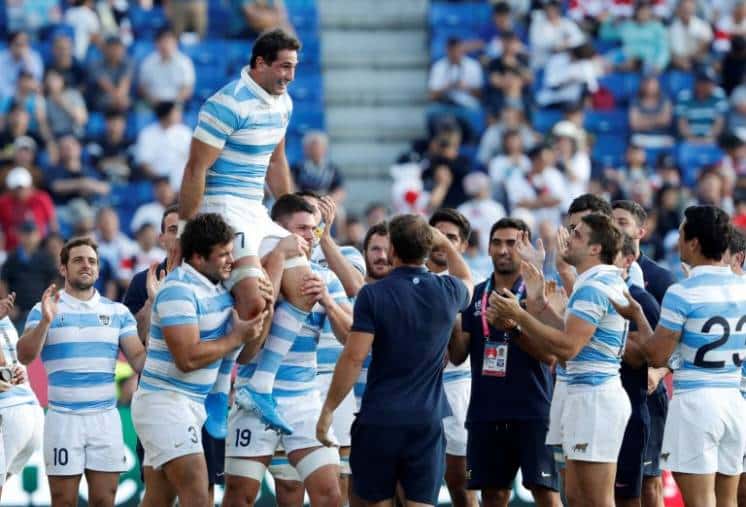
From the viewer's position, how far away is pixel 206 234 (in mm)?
8367

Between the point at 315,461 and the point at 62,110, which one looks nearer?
the point at 315,461

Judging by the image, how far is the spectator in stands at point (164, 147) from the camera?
17328 millimetres

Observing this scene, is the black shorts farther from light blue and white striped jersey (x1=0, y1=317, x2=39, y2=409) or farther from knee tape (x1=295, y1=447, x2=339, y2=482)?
light blue and white striped jersey (x1=0, y1=317, x2=39, y2=409)

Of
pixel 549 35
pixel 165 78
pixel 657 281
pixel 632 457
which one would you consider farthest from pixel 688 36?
pixel 632 457

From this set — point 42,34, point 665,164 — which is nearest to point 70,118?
point 42,34

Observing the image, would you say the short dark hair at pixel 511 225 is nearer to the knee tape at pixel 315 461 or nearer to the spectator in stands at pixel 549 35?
the knee tape at pixel 315 461

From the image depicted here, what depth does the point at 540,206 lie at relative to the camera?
17141 millimetres

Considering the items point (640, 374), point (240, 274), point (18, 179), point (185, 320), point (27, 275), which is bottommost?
point (640, 374)

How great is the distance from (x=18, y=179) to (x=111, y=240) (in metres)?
1.20

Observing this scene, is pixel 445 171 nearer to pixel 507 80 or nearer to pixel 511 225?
pixel 507 80

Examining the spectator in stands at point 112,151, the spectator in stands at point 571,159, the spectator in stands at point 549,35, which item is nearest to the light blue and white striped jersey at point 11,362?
the spectator in stands at point 112,151

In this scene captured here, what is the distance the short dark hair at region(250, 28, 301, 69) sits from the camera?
8797mm

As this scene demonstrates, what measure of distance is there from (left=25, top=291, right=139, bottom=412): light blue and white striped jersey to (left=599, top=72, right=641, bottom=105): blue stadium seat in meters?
10.9

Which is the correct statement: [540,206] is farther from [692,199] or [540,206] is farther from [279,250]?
[279,250]
